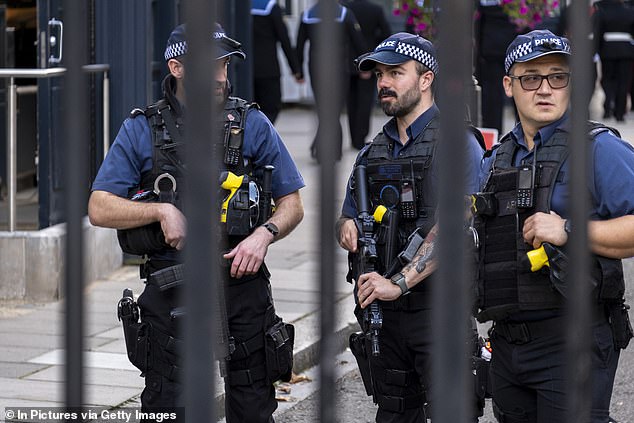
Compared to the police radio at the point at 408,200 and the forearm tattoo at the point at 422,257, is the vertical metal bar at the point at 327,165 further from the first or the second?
the police radio at the point at 408,200

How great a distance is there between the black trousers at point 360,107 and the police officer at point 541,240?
11973 millimetres

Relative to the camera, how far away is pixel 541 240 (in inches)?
164

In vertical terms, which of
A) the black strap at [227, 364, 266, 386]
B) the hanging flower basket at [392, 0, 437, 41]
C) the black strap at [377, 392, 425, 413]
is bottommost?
the black strap at [377, 392, 425, 413]

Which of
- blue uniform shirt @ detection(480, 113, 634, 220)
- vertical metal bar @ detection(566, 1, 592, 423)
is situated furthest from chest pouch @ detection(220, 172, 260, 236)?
vertical metal bar @ detection(566, 1, 592, 423)

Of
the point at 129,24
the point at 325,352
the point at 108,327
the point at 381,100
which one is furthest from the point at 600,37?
the point at 325,352

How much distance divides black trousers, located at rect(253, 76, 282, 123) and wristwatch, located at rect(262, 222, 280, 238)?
943 centimetres

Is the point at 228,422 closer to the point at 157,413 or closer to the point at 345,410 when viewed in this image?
the point at 157,413

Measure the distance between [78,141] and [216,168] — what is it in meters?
0.17

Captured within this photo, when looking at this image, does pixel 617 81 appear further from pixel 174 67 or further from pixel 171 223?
pixel 171 223

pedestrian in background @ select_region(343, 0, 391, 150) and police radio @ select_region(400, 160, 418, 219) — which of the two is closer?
police radio @ select_region(400, 160, 418, 219)

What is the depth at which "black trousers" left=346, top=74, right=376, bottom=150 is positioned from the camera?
1652 centimetres

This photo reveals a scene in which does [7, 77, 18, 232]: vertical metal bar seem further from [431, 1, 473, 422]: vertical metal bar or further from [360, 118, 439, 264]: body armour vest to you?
[431, 1, 473, 422]: vertical metal bar

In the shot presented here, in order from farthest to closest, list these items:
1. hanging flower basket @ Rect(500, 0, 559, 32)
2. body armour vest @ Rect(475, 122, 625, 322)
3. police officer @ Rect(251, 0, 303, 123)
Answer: police officer @ Rect(251, 0, 303, 123) < hanging flower basket @ Rect(500, 0, 559, 32) < body armour vest @ Rect(475, 122, 625, 322)

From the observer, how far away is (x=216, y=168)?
1.57 m
